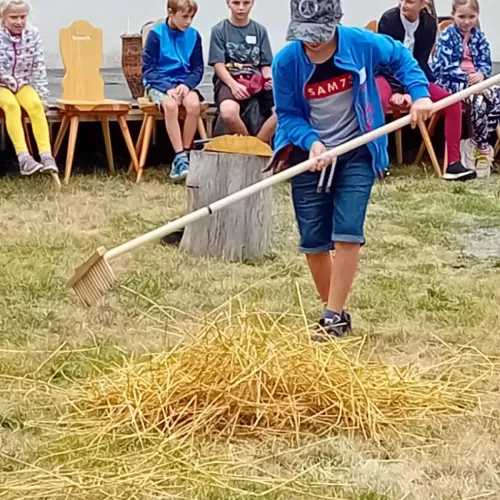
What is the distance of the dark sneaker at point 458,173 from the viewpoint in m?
7.10

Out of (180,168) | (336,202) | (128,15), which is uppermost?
(128,15)

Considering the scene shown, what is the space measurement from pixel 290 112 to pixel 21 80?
3.35 metres

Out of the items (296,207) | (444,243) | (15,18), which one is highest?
(15,18)

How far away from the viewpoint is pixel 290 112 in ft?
11.7

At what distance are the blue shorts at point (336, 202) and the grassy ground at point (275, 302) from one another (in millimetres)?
229

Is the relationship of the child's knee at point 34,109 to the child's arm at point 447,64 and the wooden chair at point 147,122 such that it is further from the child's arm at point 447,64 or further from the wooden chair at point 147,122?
the child's arm at point 447,64

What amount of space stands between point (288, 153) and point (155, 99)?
3.40m

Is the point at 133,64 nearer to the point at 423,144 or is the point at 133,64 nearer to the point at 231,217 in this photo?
the point at 423,144

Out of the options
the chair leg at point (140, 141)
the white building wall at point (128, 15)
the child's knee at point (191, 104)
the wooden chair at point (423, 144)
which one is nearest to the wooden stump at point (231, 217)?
the child's knee at point (191, 104)

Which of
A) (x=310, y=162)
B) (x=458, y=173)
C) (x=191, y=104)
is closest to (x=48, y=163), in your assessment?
(x=191, y=104)

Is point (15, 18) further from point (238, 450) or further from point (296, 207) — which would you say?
point (238, 450)

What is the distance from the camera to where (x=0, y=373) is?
3252 mm

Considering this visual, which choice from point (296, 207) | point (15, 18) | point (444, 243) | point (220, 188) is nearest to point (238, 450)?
point (296, 207)

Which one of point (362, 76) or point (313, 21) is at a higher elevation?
point (313, 21)
